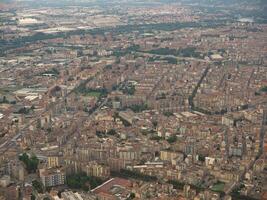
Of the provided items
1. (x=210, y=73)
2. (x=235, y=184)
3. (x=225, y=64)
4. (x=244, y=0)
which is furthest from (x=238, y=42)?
(x=244, y=0)

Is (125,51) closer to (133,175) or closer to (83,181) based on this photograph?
(133,175)

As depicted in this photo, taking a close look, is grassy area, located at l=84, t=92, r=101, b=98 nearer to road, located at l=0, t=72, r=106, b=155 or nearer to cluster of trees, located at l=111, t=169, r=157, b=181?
road, located at l=0, t=72, r=106, b=155

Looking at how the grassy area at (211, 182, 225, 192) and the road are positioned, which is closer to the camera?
the grassy area at (211, 182, 225, 192)

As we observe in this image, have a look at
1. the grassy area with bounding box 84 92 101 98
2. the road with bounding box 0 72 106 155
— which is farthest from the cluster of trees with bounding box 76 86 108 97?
the road with bounding box 0 72 106 155

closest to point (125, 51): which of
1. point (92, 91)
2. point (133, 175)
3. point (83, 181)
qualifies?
point (92, 91)

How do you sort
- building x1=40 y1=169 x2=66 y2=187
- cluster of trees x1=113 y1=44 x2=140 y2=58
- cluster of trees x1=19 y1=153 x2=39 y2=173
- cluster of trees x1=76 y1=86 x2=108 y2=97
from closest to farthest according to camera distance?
building x1=40 y1=169 x2=66 y2=187
cluster of trees x1=19 y1=153 x2=39 y2=173
cluster of trees x1=76 y1=86 x2=108 y2=97
cluster of trees x1=113 y1=44 x2=140 y2=58

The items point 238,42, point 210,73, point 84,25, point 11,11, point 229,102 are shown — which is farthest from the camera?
point 11,11

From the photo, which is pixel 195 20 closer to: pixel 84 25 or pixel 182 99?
pixel 84 25
